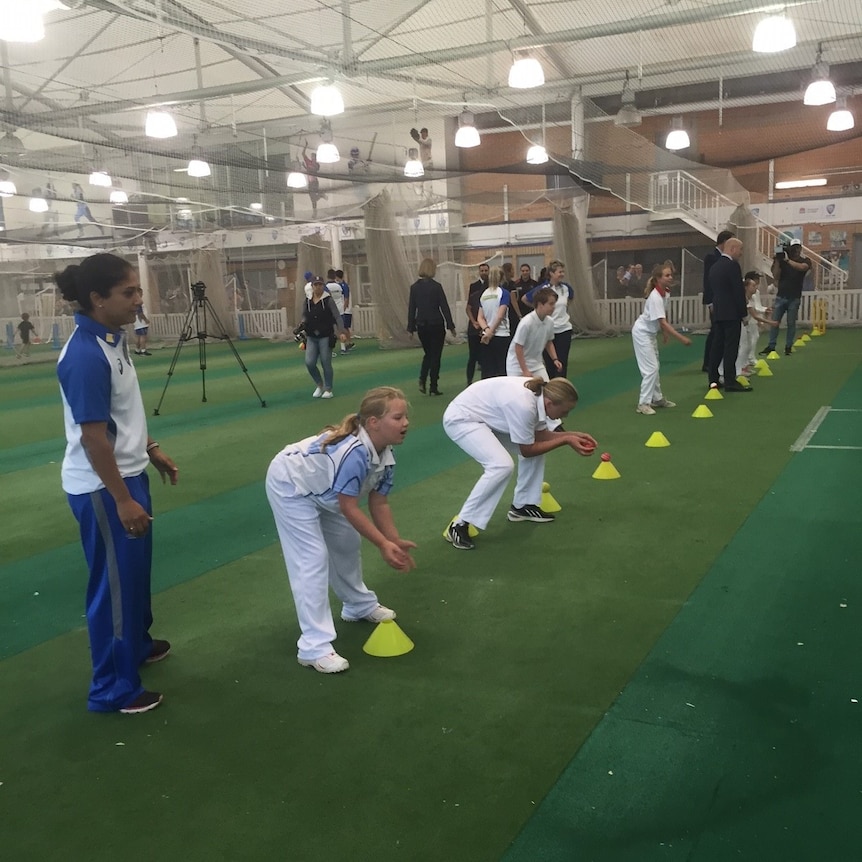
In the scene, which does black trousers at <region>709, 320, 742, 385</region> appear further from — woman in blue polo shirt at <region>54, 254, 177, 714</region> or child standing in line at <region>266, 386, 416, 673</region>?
woman in blue polo shirt at <region>54, 254, 177, 714</region>

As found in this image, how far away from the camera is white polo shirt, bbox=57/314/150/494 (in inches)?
115

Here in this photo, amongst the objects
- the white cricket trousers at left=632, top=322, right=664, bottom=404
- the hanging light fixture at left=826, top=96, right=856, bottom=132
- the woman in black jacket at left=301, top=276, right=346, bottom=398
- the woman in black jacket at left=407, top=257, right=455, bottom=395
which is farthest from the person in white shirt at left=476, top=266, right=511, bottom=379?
the hanging light fixture at left=826, top=96, right=856, bottom=132

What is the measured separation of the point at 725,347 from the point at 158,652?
868 centimetres

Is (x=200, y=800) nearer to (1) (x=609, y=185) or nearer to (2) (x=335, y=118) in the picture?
(1) (x=609, y=185)

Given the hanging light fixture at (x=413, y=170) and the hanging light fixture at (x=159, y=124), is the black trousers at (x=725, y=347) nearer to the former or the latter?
the hanging light fixture at (x=413, y=170)

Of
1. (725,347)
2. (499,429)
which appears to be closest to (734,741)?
(499,429)

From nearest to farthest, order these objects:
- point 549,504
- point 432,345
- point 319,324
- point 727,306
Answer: point 549,504 < point 727,306 < point 319,324 < point 432,345

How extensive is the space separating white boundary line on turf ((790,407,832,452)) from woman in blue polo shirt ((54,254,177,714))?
19.9 feet

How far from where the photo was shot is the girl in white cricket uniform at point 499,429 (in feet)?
15.8

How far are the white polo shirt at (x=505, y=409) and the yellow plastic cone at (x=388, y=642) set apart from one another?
1.61 metres

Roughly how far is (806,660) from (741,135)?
15.4 metres

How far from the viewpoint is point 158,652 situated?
378 centimetres

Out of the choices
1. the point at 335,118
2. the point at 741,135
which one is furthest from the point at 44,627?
the point at 335,118

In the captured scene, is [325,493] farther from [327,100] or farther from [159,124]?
[159,124]
